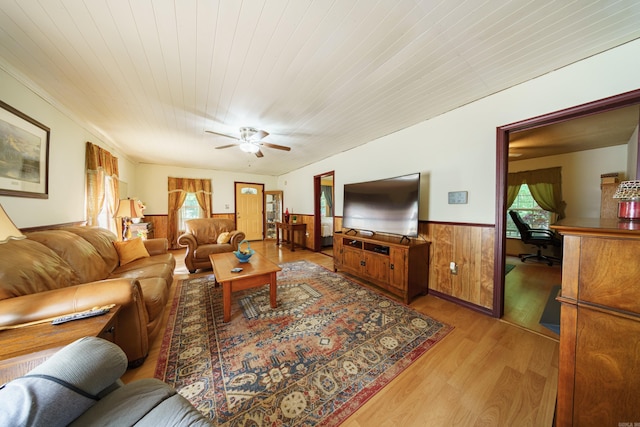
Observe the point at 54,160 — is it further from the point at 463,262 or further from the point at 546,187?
the point at 546,187

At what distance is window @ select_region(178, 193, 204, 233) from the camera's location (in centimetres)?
557

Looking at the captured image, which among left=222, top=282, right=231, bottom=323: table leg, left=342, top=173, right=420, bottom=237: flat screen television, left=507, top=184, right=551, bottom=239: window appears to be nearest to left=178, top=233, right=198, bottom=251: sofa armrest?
left=222, top=282, right=231, bottom=323: table leg

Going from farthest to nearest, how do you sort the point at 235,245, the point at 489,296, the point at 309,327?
the point at 235,245, the point at 489,296, the point at 309,327

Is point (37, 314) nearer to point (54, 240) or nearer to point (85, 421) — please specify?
→ point (85, 421)

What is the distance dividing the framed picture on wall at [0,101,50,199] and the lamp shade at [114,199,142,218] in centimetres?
166

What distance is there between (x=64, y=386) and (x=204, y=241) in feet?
11.8

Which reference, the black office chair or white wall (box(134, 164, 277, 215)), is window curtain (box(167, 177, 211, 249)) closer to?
white wall (box(134, 164, 277, 215))

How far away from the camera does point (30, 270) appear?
1280 mm

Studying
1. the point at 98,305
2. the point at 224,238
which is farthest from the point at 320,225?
the point at 98,305

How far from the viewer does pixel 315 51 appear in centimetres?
152

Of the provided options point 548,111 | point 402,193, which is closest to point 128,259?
point 402,193

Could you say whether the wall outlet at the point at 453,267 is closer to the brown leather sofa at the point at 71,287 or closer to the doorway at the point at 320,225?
the doorway at the point at 320,225

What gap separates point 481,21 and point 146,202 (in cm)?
691

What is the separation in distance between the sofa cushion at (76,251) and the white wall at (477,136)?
363 cm
